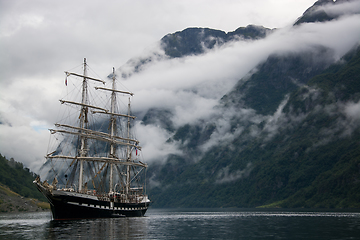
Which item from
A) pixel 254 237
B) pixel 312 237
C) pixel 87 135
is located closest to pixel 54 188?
pixel 87 135

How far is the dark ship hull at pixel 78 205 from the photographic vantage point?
414ft

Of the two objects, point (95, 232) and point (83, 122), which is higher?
point (83, 122)

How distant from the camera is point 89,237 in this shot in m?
73.9

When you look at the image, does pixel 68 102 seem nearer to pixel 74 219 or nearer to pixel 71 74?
pixel 71 74

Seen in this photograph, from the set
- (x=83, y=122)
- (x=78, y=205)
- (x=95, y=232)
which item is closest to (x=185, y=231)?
(x=95, y=232)

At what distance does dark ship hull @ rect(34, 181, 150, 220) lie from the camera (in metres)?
126

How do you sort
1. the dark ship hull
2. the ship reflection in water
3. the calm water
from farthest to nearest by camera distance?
the dark ship hull < the calm water < the ship reflection in water

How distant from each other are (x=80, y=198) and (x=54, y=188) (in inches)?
388

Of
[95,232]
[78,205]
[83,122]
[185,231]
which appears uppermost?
[83,122]

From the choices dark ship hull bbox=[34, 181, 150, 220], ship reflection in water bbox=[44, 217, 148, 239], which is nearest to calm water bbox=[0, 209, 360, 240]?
ship reflection in water bbox=[44, 217, 148, 239]

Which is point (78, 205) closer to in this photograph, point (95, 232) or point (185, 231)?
point (95, 232)

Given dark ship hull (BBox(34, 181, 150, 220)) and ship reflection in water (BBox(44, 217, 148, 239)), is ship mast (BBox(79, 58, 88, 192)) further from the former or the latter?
ship reflection in water (BBox(44, 217, 148, 239))

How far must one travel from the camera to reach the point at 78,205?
130125 millimetres

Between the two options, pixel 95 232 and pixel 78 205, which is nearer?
pixel 95 232
